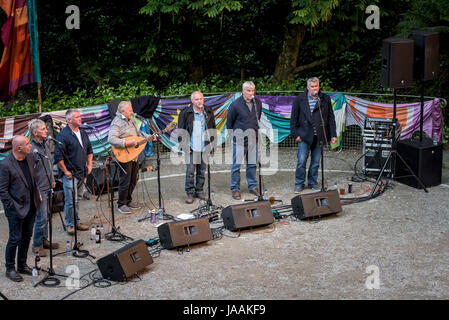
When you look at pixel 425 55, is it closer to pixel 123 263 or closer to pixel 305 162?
pixel 305 162

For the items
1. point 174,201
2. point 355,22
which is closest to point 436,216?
point 174,201

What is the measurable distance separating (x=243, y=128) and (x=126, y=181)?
2272mm

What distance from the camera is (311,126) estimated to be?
11000 mm

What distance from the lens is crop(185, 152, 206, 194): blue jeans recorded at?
34.6 feet

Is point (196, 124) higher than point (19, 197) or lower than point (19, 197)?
higher

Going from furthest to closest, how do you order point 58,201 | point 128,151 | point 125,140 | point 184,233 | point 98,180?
point 98,180
point 58,201
point 128,151
point 125,140
point 184,233

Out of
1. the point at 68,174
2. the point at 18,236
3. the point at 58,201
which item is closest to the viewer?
the point at 18,236

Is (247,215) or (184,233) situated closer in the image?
(184,233)

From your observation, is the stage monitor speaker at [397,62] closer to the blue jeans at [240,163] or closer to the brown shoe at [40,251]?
the blue jeans at [240,163]

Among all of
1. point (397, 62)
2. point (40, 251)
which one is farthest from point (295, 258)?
point (397, 62)

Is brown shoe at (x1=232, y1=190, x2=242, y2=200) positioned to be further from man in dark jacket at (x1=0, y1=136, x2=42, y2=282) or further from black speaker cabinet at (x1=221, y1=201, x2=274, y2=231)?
man in dark jacket at (x1=0, y1=136, x2=42, y2=282)

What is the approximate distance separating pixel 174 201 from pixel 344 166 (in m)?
4.04

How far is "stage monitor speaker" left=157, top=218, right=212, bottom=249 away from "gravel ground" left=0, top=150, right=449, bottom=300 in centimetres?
14

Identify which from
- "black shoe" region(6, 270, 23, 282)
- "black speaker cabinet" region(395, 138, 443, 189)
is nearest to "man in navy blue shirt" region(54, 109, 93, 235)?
"black shoe" region(6, 270, 23, 282)
